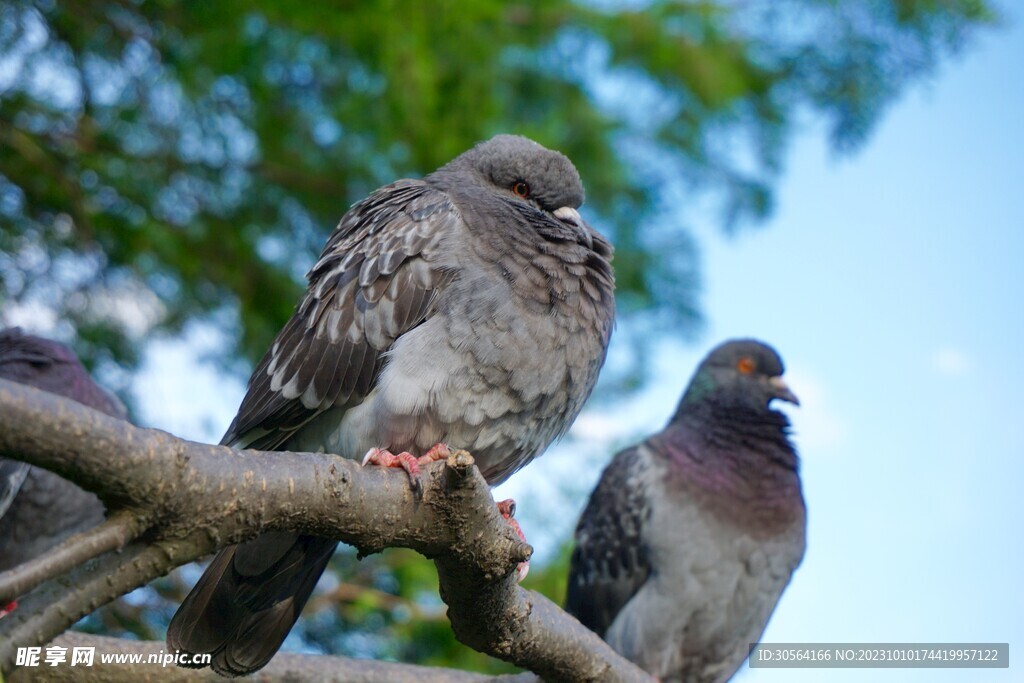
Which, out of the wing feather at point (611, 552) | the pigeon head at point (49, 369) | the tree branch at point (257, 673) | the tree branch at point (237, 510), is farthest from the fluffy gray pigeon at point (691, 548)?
the pigeon head at point (49, 369)

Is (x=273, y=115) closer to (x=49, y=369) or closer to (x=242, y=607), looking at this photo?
(x=49, y=369)

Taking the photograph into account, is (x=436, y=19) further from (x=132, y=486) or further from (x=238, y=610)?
(x=132, y=486)

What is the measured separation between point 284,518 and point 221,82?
5.16m

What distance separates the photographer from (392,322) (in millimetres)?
3795

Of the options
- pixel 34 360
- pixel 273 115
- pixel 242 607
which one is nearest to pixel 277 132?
pixel 273 115

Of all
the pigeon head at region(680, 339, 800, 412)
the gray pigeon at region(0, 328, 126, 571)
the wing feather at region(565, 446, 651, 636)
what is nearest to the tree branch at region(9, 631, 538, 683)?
the wing feather at region(565, 446, 651, 636)

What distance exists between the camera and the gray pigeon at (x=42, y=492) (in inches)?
214

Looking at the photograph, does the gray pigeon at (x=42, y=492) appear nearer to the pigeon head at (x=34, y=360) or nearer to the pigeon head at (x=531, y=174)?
the pigeon head at (x=34, y=360)

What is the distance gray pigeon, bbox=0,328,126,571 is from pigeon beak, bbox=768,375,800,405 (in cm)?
375

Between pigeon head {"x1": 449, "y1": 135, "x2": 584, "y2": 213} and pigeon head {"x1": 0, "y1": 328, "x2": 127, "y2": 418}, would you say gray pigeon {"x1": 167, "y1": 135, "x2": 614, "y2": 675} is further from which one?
pigeon head {"x1": 0, "y1": 328, "x2": 127, "y2": 418}

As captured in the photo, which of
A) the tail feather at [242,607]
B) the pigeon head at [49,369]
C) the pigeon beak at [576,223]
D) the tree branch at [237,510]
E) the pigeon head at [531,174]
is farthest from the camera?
the pigeon head at [49,369]

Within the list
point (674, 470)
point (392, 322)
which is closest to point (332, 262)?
point (392, 322)

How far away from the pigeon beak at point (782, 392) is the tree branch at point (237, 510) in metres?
3.38

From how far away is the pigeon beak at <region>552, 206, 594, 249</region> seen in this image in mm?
4184
